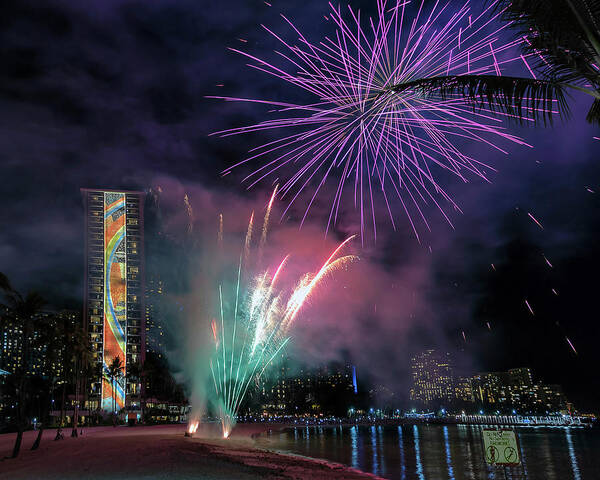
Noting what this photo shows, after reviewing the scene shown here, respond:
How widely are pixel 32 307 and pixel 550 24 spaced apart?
24.3 meters

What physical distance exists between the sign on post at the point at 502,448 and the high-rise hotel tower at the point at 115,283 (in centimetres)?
10301

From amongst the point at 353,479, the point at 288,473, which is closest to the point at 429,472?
the point at 353,479

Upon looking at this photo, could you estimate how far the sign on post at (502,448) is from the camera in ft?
27.8

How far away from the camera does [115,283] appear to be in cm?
10812

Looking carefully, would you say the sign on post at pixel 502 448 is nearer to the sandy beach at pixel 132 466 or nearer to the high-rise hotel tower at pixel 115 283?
the sandy beach at pixel 132 466

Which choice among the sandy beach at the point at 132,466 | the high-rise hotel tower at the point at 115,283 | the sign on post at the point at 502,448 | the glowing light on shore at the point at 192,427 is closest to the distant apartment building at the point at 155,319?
the high-rise hotel tower at the point at 115,283

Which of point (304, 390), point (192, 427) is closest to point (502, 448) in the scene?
point (192, 427)

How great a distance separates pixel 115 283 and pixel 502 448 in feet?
359

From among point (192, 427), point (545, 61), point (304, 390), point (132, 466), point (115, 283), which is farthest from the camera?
point (304, 390)

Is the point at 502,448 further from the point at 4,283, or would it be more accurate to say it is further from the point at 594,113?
the point at 4,283

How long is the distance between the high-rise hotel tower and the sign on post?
10301 centimetres

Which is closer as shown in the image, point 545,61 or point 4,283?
point 545,61

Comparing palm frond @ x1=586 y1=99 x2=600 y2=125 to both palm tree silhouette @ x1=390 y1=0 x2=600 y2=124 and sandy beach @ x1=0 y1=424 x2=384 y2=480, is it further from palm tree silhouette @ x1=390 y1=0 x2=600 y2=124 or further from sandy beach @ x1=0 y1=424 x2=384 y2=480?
sandy beach @ x1=0 y1=424 x2=384 y2=480

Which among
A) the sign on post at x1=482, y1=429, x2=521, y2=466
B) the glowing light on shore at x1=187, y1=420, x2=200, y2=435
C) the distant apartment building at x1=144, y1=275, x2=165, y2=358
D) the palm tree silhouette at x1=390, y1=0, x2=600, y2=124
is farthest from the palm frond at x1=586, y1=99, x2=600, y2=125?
→ the distant apartment building at x1=144, y1=275, x2=165, y2=358
